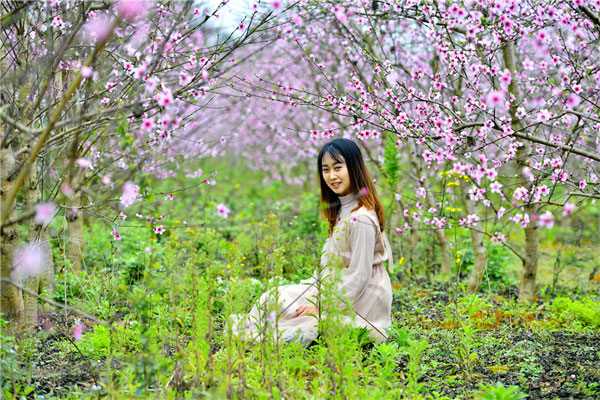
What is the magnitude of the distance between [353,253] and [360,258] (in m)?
0.06

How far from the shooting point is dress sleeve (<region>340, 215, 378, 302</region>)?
345cm

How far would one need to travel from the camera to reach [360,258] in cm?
348

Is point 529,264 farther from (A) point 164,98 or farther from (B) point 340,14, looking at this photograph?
(A) point 164,98

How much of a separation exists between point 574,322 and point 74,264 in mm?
4044

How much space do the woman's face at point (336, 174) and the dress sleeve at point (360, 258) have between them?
0.28 m

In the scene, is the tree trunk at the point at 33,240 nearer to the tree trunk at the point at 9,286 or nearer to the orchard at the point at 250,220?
the orchard at the point at 250,220

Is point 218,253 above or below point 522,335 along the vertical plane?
above

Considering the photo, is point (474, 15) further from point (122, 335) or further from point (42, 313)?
point (42, 313)

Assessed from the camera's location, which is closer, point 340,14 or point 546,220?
point 546,220

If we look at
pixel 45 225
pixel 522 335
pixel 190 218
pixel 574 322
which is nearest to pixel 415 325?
pixel 522 335

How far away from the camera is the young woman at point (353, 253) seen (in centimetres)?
345

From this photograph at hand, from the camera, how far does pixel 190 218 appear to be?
7.83 meters

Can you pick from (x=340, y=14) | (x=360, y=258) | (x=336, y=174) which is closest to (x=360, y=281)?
(x=360, y=258)

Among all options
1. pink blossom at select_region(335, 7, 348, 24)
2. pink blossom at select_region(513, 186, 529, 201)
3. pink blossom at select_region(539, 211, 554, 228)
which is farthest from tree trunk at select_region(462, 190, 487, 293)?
pink blossom at select_region(539, 211, 554, 228)
